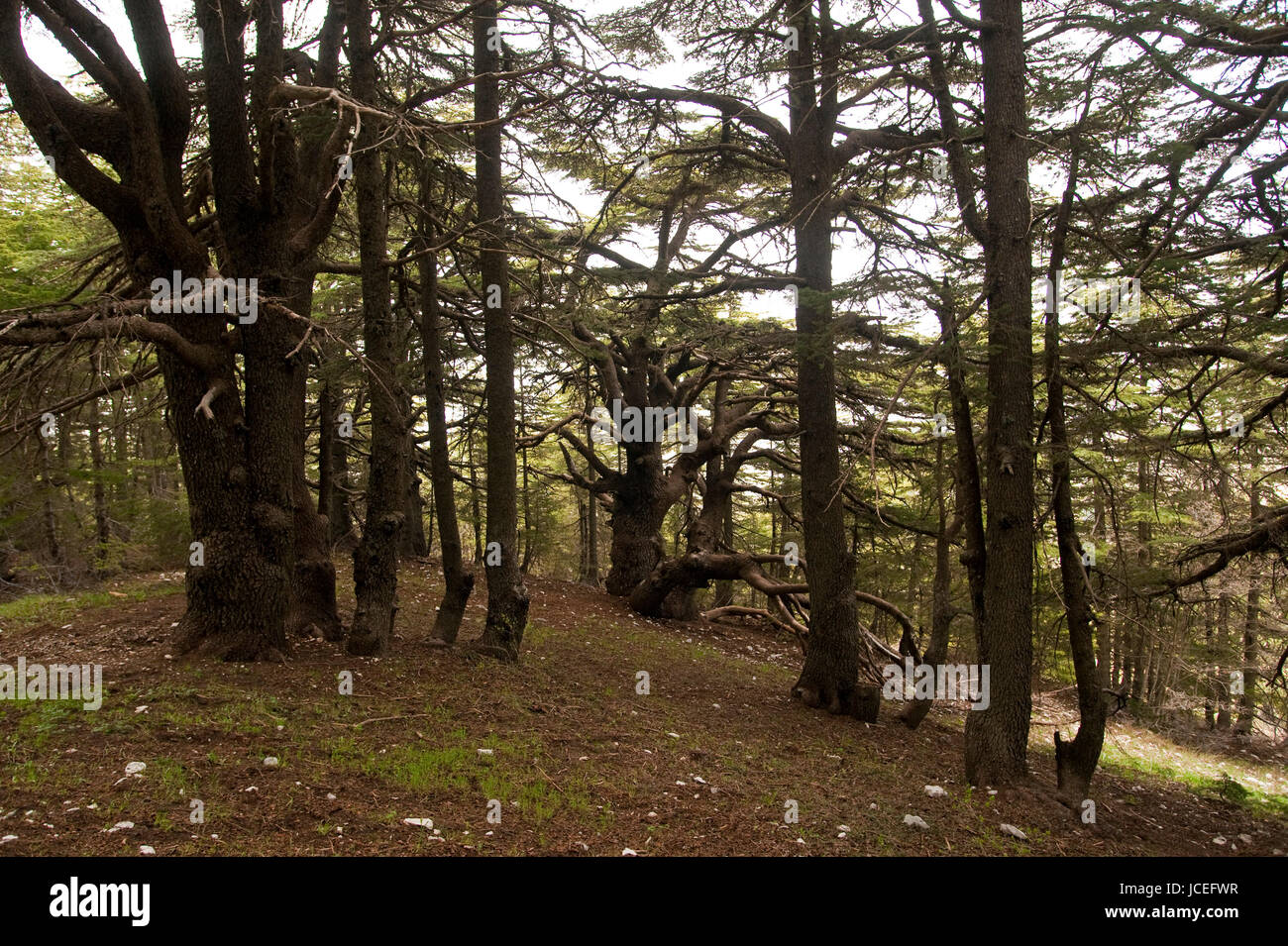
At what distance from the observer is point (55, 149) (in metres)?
6.44

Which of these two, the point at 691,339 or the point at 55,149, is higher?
the point at 55,149

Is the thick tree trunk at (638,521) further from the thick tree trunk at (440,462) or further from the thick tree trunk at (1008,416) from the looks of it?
the thick tree trunk at (1008,416)

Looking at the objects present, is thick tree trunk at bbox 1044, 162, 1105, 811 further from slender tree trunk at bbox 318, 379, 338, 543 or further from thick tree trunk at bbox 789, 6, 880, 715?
slender tree trunk at bbox 318, 379, 338, 543

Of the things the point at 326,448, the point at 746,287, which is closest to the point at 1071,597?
the point at 746,287

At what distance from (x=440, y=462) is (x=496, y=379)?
4.03 ft

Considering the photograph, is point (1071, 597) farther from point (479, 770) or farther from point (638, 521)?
point (638, 521)

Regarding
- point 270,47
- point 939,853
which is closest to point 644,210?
point 270,47

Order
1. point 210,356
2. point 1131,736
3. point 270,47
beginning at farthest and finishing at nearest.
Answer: point 1131,736, point 270,47, point 210,356

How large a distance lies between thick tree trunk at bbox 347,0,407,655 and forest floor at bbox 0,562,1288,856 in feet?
1.85

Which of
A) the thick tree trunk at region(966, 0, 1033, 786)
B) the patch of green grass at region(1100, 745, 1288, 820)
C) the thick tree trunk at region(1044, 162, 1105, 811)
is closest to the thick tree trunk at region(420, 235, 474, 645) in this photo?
the thick tree trunk at region(966, 0, 1033, 786)

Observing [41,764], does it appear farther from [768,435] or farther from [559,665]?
[768,435]

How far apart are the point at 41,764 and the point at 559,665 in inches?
225

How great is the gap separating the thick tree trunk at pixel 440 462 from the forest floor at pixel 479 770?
652 millimetres
